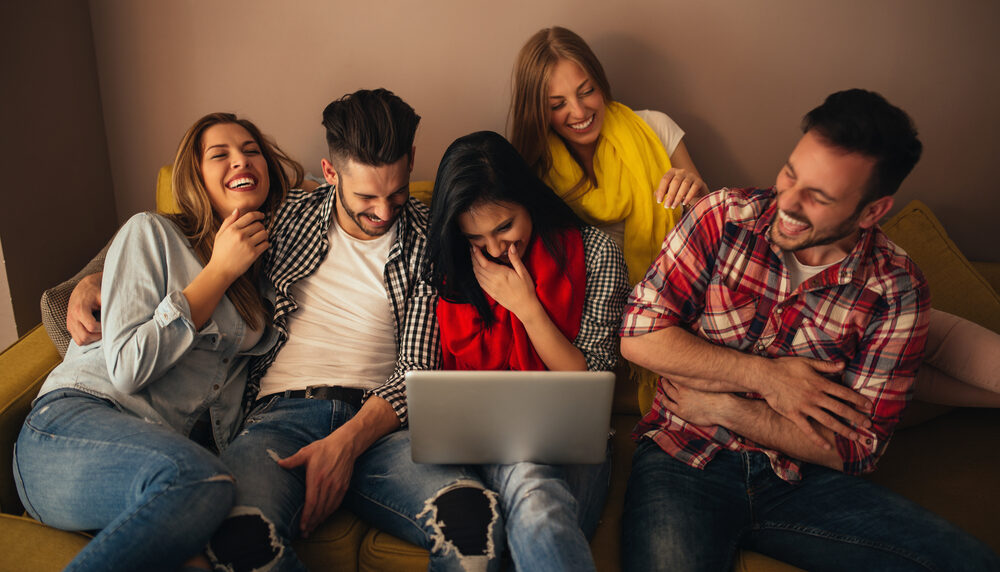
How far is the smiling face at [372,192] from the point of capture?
1467 mm

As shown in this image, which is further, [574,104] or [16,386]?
[574,104]

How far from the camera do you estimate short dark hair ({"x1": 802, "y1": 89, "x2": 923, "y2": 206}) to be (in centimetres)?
114

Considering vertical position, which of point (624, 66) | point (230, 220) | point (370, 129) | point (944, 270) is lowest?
point (944, 270)

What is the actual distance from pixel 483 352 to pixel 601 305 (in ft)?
1.02

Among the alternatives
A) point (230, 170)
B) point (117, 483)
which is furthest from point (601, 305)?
point (117, 483)

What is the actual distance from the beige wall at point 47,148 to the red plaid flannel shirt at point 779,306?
1727 millimetres

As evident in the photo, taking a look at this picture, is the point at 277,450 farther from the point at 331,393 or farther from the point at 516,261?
the point at 516,261

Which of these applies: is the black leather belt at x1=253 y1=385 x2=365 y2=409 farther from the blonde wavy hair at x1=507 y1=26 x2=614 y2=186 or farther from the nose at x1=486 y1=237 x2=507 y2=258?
the blonde wavy hair at x1=507 y1=26 x2=614 y2=186

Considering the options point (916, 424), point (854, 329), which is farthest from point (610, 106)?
point (916, 424)

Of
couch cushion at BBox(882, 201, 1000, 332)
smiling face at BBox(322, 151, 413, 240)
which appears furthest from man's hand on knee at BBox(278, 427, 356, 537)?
couch cushion at BBox(882, 201, 1000, 332)

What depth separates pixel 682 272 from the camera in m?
1.38

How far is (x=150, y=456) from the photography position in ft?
3.88

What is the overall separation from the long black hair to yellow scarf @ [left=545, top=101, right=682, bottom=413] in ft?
0.64

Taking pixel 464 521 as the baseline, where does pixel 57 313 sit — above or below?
above
